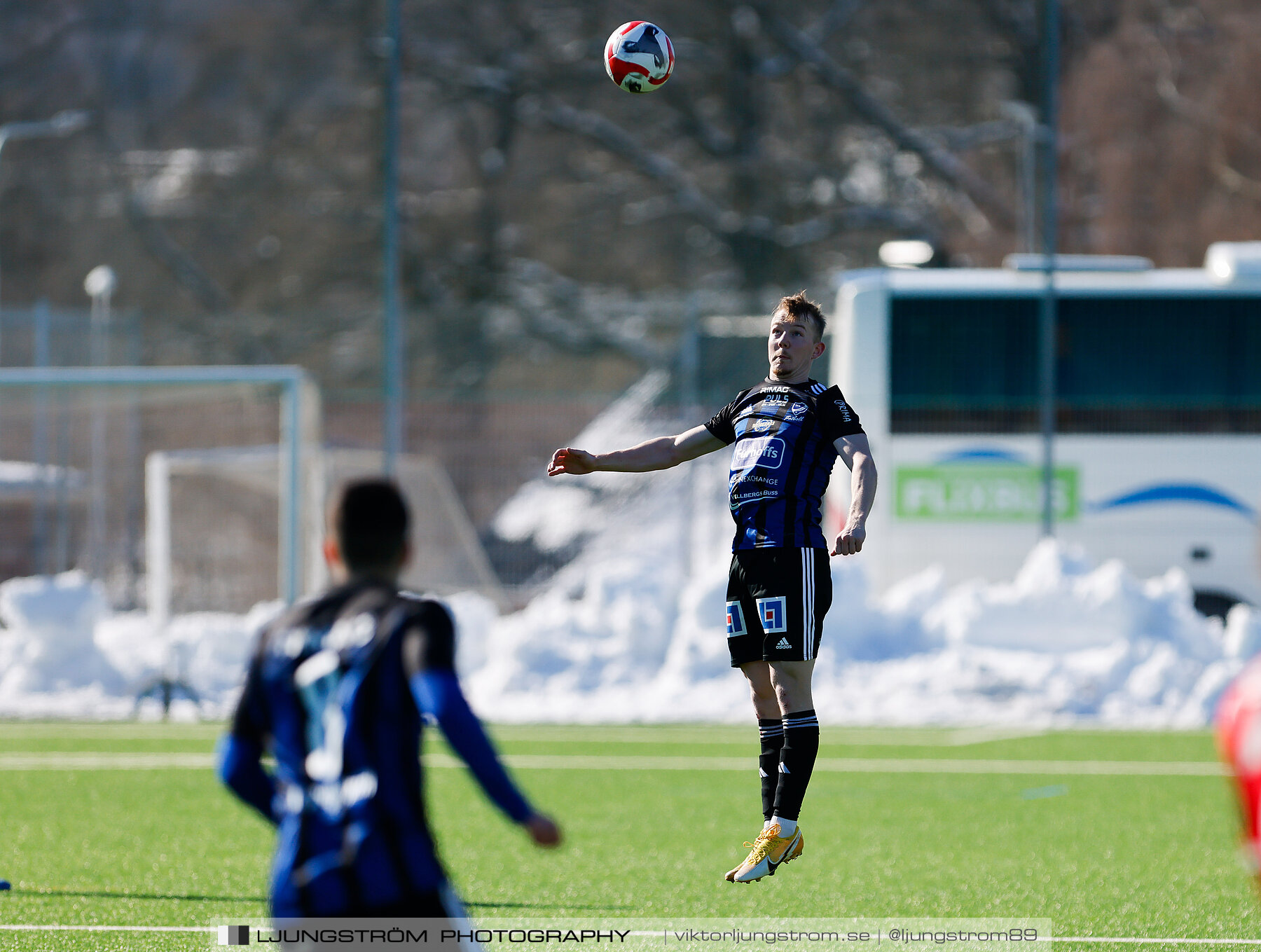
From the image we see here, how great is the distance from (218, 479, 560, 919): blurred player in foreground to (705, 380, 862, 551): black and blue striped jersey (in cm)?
290

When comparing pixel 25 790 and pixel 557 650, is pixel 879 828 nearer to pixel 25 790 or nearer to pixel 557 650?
pixel 25 790

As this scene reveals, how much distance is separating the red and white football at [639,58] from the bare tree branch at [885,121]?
23.9 m

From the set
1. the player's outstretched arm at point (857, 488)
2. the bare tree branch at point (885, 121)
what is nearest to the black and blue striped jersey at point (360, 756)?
the player's outstretched arm at point (857, 488)

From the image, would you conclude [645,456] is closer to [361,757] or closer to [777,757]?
[777,757]

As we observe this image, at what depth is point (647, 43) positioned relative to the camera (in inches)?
290

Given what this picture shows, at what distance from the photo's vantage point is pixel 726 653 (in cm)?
1580

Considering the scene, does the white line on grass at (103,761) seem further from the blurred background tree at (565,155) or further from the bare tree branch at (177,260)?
the bare tree branch at (177,260)

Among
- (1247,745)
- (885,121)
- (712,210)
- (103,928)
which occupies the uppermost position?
(885,121)

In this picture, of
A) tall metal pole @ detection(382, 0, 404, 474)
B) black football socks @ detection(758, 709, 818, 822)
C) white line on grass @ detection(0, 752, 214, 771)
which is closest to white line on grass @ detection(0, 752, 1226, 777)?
white line on grass @ detection(0, 752, 214, 771)

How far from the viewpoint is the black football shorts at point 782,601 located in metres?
6.48

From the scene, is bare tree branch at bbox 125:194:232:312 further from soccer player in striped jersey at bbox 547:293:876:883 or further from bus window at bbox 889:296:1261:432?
soccer player in striped jersey at bbox 547:293:876:883

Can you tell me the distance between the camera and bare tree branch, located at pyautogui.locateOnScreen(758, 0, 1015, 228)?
30.8 meters

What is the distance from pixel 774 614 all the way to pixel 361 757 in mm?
3023

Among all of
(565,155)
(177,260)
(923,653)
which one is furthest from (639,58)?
(177,260)
